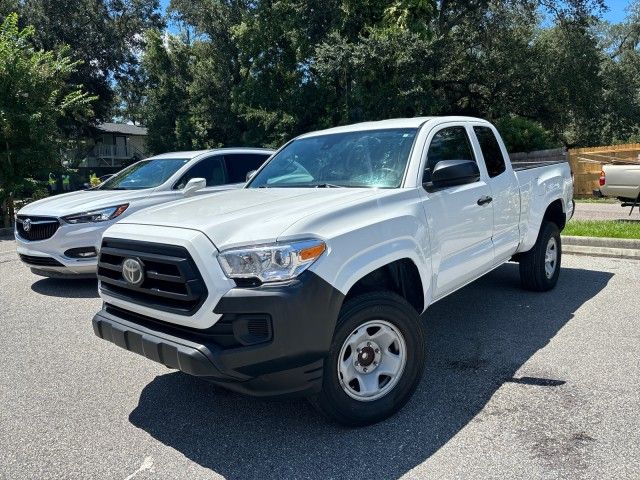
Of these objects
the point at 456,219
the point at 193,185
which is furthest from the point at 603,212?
the point at 456,219

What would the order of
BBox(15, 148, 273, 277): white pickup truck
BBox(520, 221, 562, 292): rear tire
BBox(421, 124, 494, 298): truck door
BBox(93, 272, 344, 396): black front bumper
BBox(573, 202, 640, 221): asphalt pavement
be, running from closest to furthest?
1. BBox(93, 272, 344, 396): black front bumper
2. BBox(421, 124, 494, 298): truck door
3. BBox(520, 221, 562, 292): rear tire
4. BBox(15, 148, 273, 277): white pickup truck
5. BBox(573, 202, 640, 221): asphalt pavement

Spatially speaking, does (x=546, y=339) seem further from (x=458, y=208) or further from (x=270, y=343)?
(x=270, y=343)

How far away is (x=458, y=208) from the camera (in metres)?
4.30

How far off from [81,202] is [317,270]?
539cm

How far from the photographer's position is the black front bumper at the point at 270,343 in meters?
2.88

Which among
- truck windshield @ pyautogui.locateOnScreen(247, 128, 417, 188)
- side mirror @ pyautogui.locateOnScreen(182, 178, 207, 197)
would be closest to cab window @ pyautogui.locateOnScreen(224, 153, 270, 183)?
side mirror @ pyautogui.locateOnScreen(182, 178, 207, 197)

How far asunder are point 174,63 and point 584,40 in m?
23.1

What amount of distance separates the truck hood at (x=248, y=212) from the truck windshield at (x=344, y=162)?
242 millimetres

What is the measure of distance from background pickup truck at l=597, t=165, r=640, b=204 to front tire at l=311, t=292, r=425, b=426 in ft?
34.4

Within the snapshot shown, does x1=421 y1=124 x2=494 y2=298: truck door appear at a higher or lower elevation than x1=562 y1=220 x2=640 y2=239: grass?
higher

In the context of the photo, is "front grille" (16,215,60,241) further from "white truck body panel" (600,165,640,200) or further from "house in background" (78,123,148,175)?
"house in background" (78,123,148,175)

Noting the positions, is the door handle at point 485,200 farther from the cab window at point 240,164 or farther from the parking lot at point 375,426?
the cab window at point 240,164

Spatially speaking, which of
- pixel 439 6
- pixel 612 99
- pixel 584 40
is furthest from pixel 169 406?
pixel 612 99

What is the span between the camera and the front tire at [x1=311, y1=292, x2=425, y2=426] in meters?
3.17
